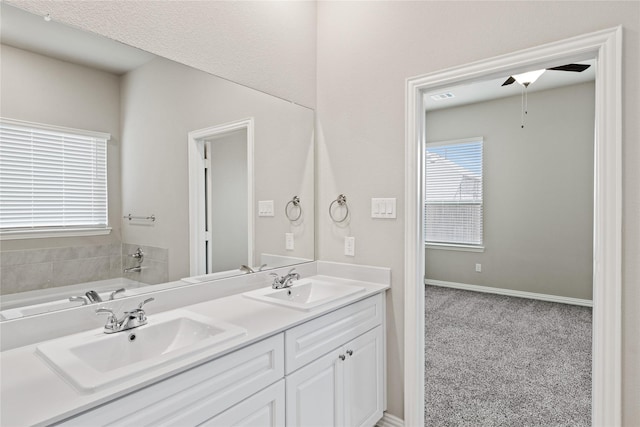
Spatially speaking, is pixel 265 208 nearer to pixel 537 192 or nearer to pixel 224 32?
pixel 224 32

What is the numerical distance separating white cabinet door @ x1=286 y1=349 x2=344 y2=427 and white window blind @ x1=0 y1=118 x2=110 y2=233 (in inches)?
41.3

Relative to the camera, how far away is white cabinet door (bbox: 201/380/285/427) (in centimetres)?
116

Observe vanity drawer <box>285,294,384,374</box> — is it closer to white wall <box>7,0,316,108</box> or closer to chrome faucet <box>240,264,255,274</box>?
chrome faucet <box>240,264,255,274</box>

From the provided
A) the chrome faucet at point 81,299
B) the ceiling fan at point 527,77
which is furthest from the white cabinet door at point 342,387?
the ceiling fan at point 527,77

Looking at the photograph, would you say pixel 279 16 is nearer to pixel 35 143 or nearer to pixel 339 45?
pixel 339 45

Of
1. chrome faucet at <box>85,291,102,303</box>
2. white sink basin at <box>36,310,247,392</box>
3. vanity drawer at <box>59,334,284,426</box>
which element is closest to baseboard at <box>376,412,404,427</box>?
vanity drawer at <box>59,334,284,426</box>

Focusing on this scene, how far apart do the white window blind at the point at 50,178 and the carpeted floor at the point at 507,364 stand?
2182 millimetres

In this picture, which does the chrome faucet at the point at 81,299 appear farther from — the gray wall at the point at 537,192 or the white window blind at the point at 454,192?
the gray wall at the point at 537,192

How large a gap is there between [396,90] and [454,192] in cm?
384

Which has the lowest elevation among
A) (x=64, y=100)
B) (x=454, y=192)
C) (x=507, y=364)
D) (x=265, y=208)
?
(x=507, y=364)

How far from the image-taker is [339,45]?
2297 mm

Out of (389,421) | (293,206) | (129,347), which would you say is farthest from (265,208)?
(389,421)

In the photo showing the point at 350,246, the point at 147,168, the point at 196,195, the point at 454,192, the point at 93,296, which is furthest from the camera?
the point at 454,192

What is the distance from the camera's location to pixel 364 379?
1883 mm
